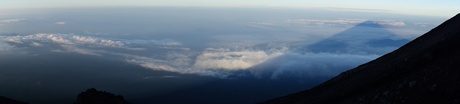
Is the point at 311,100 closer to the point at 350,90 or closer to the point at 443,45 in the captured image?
the point at 350,90

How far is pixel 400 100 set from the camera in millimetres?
43688

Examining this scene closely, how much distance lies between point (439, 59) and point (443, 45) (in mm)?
6441

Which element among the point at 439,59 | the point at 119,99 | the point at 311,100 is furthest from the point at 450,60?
the point at 119,99

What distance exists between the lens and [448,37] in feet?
205

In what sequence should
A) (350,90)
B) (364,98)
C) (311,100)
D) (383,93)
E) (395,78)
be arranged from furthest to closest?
(311,100) < (350,90) < (395,78) < (364,98) < (383,93)

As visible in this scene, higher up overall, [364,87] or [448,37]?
[448,37]

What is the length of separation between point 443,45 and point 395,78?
28.4 ft

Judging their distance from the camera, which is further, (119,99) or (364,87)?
(119,99)

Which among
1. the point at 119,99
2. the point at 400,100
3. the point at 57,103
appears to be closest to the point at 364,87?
the point at 400,100

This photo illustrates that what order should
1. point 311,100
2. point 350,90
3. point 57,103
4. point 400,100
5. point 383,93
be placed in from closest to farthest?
point 400,100
point 383,93
point 350,90
point 311,100
point 57,103

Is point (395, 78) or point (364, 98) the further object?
point (395, 78)

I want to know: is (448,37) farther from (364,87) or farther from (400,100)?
(400,100)

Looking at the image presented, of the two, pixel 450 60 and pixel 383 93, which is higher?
pixel 450 60

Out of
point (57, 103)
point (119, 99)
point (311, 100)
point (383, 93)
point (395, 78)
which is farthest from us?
point (57, 103)
